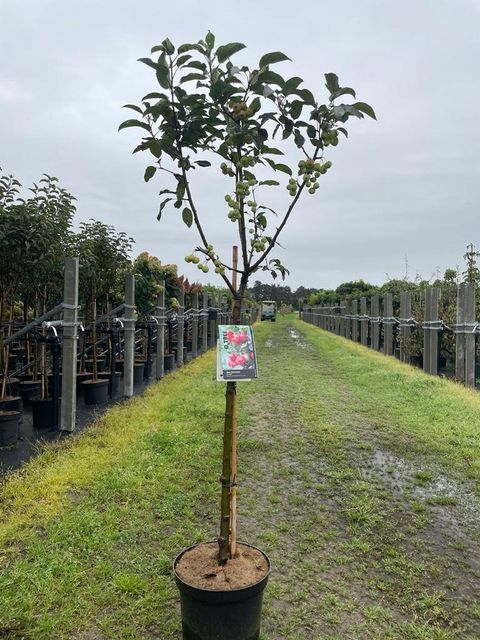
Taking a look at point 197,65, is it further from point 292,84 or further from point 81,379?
point 81,379

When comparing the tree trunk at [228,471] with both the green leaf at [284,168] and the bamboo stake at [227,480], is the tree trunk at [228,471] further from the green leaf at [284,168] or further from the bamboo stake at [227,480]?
the green leaf at [284,168]

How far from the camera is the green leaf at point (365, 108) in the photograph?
73.0 inches

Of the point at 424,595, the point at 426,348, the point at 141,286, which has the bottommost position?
the point at 424,595

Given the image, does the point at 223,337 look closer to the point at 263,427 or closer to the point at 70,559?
the point at 70,559

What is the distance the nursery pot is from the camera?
6262 mm

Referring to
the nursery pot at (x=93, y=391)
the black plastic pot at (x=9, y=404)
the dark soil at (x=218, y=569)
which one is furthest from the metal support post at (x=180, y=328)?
the dark soil at (x=218, y=569)

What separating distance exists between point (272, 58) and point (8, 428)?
3.76 m

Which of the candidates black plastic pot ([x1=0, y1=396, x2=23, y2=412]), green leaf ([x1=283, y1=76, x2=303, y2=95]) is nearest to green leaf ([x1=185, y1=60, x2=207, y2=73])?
green leaf ([x1=283, y1=76, x2=303, y2=95])

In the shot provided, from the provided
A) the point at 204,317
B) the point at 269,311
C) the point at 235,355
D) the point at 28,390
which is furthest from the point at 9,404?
the point at 269,311

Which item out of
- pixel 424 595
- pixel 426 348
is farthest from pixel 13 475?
pixel 426 348

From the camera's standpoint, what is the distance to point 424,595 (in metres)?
2.42

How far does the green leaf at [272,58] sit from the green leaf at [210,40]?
0.67 ft

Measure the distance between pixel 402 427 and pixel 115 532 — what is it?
348 cm

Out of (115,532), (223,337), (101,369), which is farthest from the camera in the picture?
(101,369)
